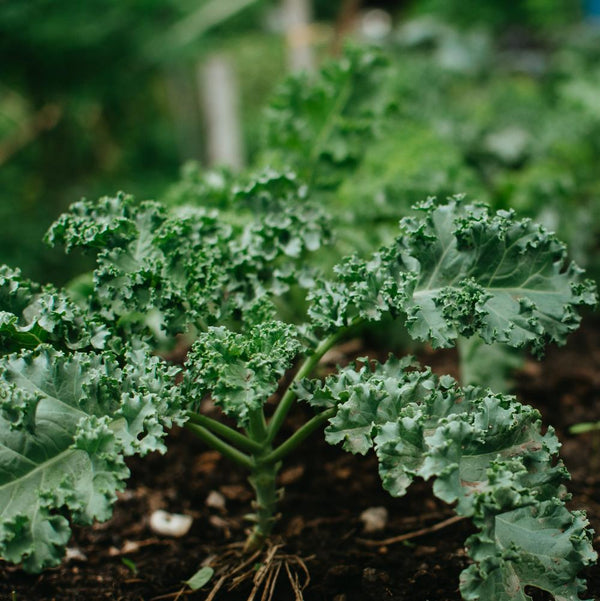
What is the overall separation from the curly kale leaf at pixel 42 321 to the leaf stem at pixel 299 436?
48 centimetres

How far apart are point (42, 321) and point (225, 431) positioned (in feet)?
1.58

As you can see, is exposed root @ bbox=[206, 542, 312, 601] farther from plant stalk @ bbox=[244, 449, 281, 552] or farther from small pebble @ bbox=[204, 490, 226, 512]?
small pebble @ bbox=[204, 490, 226, 512]

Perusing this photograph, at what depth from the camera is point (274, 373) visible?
1.44 meters

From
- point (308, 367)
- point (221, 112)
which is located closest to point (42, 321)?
point (308, 367)

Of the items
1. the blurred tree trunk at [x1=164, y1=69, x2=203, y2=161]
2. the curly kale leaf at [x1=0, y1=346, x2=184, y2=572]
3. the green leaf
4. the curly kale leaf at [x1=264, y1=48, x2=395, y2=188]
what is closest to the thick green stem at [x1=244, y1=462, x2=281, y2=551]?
the green leaf

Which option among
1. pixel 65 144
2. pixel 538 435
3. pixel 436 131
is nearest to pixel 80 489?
pixel 538 435

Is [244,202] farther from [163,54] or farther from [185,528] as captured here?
[163,54]

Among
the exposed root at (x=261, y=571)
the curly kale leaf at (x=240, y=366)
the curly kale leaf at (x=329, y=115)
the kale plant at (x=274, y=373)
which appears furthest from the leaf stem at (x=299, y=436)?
the curly kale leaf at (x=329, y=115)

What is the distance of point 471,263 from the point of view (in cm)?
158

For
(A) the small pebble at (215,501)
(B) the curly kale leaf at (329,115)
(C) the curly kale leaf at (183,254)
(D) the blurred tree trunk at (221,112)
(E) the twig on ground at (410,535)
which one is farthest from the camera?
(D) the blurred tree trunk at (221,112)

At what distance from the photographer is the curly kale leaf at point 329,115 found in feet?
8.14

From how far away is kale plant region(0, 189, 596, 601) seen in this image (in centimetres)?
128

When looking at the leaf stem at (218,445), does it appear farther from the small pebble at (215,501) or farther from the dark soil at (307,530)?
the small pebble at (215,501)

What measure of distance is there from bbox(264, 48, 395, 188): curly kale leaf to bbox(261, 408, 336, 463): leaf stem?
45.9 inches
